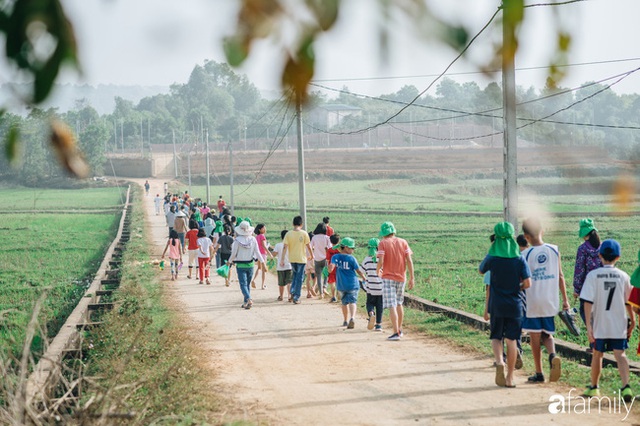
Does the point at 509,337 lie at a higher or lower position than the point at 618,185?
lower

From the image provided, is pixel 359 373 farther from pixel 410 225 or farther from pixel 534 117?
pixel 410 225

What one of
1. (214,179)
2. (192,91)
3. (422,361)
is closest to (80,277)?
(422,361)

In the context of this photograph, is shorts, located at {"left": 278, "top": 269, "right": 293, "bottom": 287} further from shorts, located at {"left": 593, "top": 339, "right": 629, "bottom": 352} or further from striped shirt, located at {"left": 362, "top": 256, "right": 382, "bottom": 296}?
shorts, located at {"left": 593, "top": 339, "right": 629, "bottom": 352}

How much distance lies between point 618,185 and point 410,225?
1539 inches

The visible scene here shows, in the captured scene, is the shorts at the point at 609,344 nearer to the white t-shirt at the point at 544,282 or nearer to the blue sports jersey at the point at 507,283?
the white t-shirt at the point at 544,282

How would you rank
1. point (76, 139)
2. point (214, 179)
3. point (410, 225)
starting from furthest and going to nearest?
point (214, 179) → point (410, 225) → point (76, 139)

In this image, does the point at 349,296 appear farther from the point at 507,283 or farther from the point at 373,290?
the point at 507,283

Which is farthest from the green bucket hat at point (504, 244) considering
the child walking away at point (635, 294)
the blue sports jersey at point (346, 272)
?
the blue sports jersey at point (346, 272)

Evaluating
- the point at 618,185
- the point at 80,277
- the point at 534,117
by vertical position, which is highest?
the point at 534,117

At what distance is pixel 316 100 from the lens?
1893 mm

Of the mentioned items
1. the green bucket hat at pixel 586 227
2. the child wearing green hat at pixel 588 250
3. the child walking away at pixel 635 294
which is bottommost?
the child walking away at pixel 635 294
